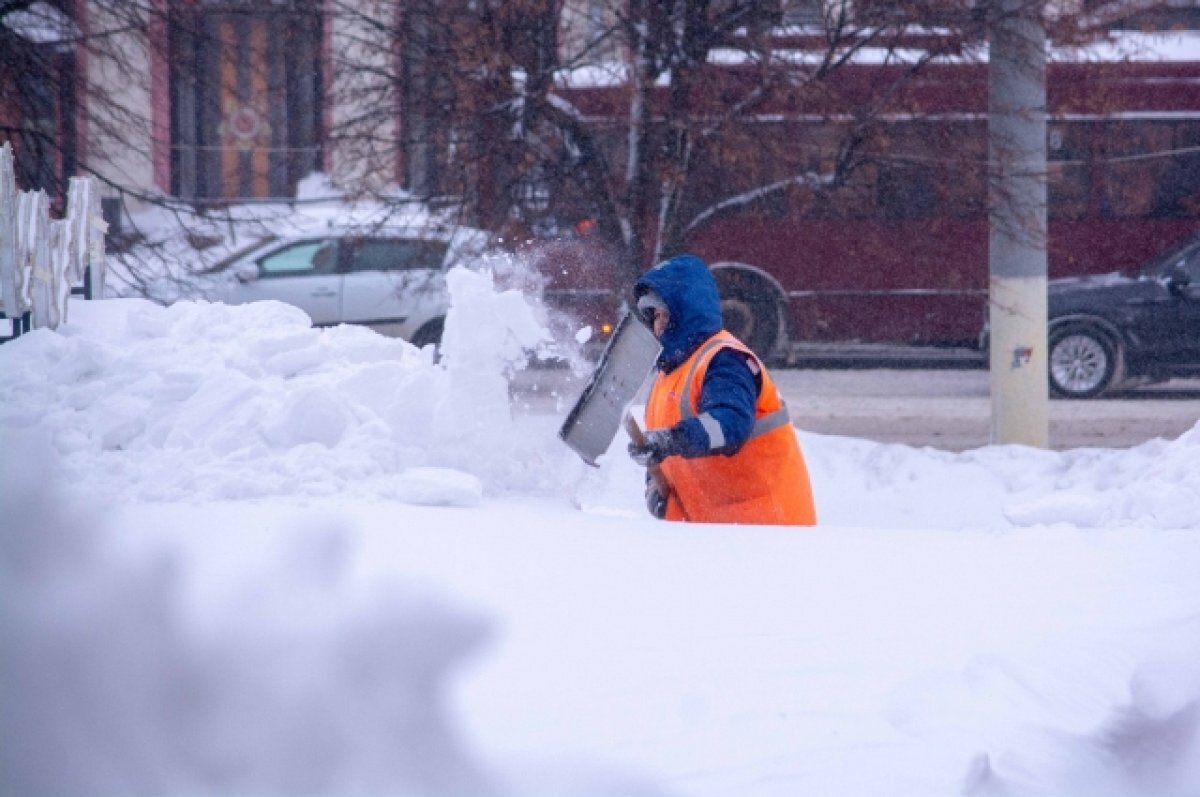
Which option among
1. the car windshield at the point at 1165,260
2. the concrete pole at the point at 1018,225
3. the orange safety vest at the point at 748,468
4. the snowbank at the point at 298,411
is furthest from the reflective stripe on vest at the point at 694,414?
the car windshield at the point at 1165,260

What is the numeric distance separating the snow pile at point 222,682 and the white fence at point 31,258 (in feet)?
7.17

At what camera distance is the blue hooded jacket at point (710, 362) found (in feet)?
14.7

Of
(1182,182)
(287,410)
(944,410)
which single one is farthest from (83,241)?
(1182,182)

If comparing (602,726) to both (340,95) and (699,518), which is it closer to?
(699,518)

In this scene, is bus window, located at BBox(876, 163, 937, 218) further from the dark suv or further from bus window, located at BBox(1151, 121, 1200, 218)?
bus window, located at BBox(1151, 121, 1200, 218)

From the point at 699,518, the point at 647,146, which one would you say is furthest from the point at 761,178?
the point at 699,518

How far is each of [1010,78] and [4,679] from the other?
306 inches

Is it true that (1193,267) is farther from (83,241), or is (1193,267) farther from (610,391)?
(610,391)

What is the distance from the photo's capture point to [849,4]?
949 cm

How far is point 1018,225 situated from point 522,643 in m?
7.12

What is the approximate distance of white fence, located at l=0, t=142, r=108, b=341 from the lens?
523 cm

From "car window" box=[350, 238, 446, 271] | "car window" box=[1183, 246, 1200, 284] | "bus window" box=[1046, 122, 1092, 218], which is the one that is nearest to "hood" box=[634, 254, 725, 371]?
"bus window" box=[1046, 122, 1092, 218]

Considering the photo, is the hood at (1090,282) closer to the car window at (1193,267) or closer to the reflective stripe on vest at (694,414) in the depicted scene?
the car window at (1193,267)

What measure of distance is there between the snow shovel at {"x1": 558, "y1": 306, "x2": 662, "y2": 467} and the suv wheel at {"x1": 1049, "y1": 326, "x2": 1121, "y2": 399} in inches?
449
